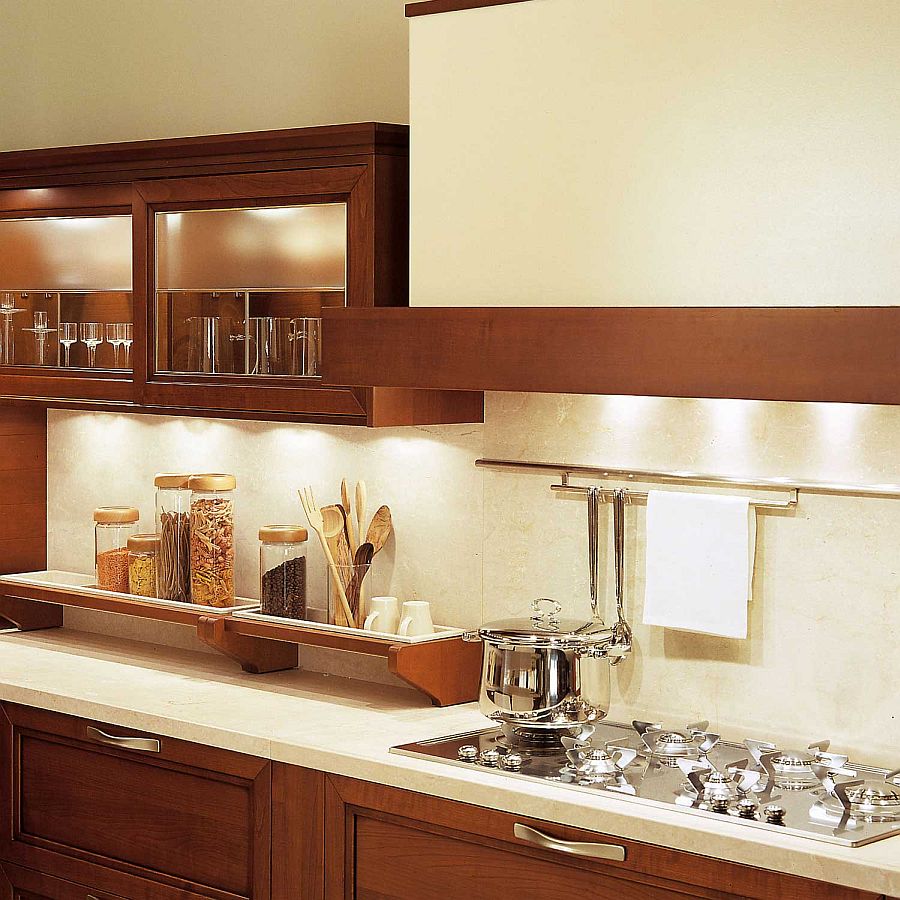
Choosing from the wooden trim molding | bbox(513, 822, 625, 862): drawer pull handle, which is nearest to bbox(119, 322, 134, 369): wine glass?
the wooden trim molding

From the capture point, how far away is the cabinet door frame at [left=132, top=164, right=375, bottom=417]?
301cm

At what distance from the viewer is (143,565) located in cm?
359

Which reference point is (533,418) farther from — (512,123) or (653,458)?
(512,123)

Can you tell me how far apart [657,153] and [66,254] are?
1.77 m

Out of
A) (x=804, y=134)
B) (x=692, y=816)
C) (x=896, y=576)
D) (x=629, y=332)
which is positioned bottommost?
(x=692, y=816)

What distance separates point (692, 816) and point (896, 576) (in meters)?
0.61

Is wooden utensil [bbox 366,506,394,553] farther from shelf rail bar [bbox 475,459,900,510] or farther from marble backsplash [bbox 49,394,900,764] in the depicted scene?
shelf rail bar [bbox 475,459,900,510]

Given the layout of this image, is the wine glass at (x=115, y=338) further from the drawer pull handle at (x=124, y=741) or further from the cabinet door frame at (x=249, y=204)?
the drawer pull handle at (x=124, y=741)

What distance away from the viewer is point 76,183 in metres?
3.54

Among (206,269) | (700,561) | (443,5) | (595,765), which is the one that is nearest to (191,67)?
(206,269)

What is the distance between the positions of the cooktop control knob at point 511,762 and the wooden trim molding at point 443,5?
1.38 m

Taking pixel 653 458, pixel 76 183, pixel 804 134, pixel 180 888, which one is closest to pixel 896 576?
pixel 653 458

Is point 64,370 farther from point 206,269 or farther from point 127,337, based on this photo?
point 206,269

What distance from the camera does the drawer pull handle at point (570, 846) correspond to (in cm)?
229
